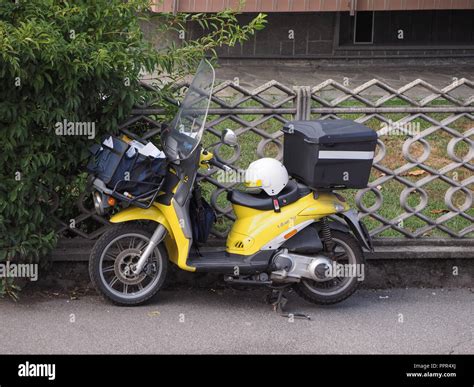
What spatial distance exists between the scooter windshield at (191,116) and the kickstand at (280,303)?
1.17m

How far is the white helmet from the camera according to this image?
21.2ft

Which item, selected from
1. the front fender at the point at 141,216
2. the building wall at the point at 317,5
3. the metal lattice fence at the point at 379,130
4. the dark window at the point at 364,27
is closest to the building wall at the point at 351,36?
the dark window at the point at 364,27

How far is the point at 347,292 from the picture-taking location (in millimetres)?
6609

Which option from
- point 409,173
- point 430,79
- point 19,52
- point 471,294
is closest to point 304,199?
point 471,294

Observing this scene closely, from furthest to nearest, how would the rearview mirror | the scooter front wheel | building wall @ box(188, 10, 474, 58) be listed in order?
building wall @ box(188, 10, 474, 58)
the scooter front wheel
the rearview mirror

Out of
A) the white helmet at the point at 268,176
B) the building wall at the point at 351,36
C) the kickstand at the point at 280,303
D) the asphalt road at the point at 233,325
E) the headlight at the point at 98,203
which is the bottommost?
the asphalt road at the point at 233,325

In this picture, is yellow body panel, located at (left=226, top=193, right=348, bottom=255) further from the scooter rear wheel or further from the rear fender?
the scooter rear wheel

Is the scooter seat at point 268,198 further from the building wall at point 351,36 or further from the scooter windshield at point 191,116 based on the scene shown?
the building wall at point 351,36

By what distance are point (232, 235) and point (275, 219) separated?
14.5 inches

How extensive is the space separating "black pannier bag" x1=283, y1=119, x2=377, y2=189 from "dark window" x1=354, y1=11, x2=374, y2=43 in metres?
8.83

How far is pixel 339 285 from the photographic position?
21.8 ft

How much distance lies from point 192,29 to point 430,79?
366cm

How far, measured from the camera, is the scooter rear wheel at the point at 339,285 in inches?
260

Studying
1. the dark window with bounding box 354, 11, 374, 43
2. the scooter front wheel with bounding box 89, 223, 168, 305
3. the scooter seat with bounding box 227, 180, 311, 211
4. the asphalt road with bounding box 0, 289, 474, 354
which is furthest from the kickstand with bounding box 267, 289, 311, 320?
the dark window with bounding box 354, 11, 374, 43
